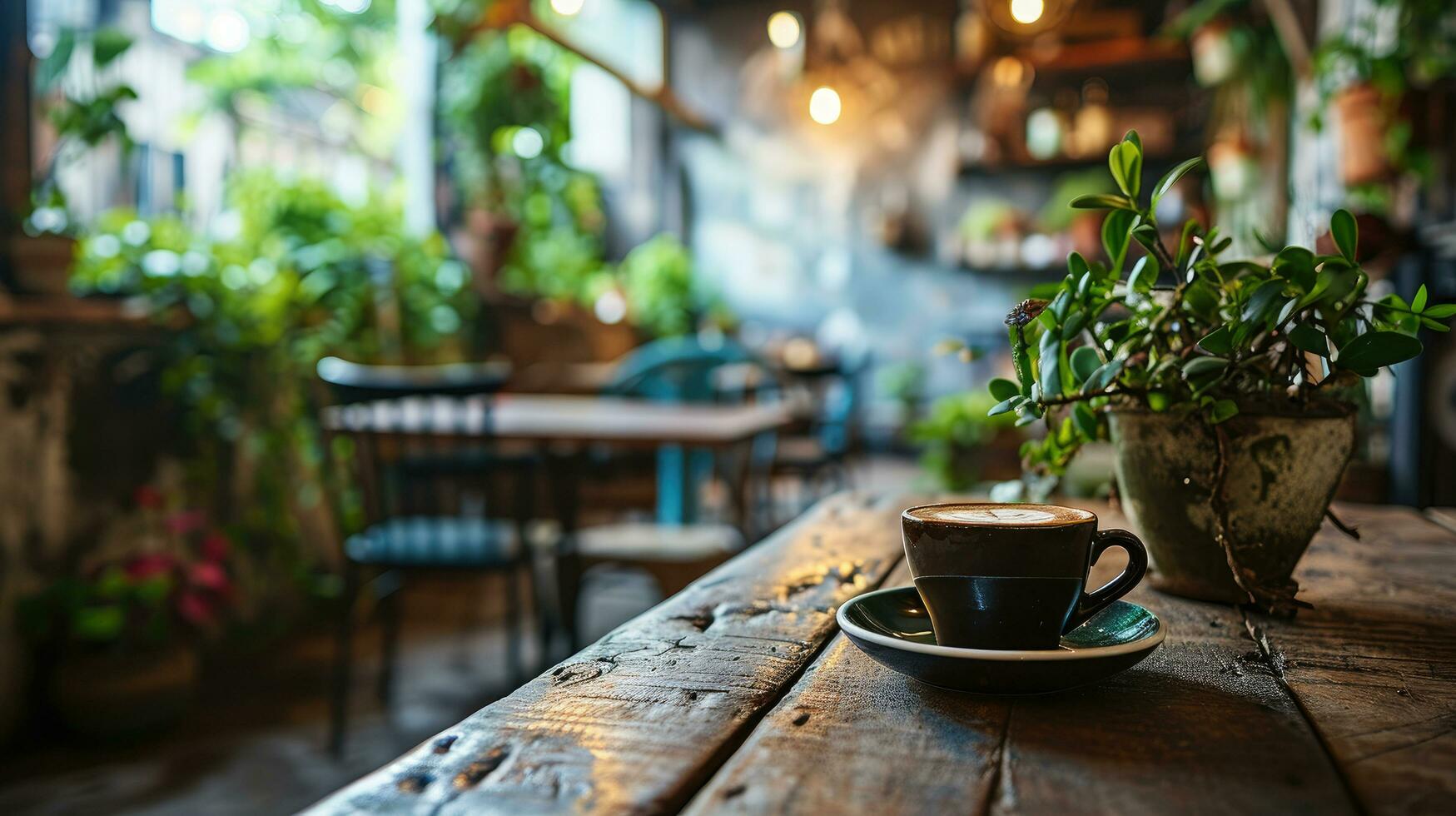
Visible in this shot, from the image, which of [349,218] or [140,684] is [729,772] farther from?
[349,218]

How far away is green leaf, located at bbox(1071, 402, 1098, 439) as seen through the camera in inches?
31.8

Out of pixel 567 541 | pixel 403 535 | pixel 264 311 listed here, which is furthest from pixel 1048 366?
pixel 264 311

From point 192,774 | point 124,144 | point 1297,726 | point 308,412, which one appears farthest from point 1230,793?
point 308,412

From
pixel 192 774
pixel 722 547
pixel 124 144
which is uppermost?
pixel 124 144

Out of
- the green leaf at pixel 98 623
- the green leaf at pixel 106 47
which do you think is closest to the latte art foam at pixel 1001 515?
the green leaf at pixel 98 623

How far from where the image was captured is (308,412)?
10.7 ft

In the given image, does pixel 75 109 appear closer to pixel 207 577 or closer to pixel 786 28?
pixel 207 577

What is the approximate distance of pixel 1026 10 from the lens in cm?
329

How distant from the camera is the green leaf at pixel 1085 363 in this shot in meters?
0.76

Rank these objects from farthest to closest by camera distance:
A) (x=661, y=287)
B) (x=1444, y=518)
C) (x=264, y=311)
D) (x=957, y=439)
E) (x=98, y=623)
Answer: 1. (x=661, y=287)
2. (x=957, y=439)
3. (x=264, y=311)
4. (x=98, y=623)
5. (x=1444, y=518)

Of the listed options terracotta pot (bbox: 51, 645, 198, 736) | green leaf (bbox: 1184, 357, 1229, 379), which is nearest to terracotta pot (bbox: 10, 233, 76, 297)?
terracotta pot (bbox: 51, 645, 198, 736)

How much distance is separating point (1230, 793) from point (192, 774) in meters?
2.34

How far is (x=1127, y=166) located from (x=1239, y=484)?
25 centimetres

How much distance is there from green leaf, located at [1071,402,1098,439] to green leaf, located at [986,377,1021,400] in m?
0.07
